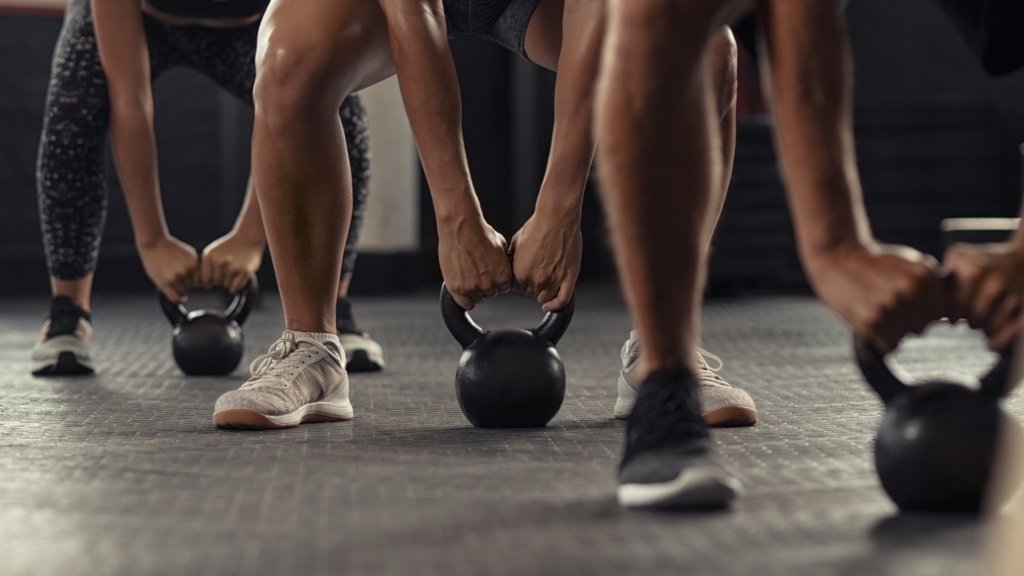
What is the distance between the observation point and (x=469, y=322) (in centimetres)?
155

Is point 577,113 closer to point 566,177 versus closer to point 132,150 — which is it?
point 566,177

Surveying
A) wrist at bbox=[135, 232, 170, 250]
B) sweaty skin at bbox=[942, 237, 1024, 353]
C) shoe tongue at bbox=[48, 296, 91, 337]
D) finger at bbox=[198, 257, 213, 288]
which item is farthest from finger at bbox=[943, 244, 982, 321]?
shoe tongue at bbox=[48, 296, 91, 337]

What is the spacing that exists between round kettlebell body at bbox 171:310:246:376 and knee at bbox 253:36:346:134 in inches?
30.9

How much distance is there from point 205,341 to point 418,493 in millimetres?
1255

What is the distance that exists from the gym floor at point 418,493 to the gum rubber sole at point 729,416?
0.03 meters

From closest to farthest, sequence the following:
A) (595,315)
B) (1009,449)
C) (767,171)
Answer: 1. (1009,449)
2. (595,315)
3. (767,171)

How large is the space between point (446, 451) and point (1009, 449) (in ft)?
2.06

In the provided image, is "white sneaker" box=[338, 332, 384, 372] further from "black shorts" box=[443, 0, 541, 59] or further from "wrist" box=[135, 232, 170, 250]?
"black shorts" box=[443, 0, 541, 59]

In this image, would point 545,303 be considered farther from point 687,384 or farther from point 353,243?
point 353,243

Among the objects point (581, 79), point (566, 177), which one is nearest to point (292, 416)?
point (566, 177)

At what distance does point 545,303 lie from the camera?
1533 mm

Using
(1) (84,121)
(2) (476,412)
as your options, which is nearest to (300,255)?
(2) (476,412)

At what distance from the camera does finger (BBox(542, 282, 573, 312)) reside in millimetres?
1503

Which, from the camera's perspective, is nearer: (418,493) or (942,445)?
(942,445)
